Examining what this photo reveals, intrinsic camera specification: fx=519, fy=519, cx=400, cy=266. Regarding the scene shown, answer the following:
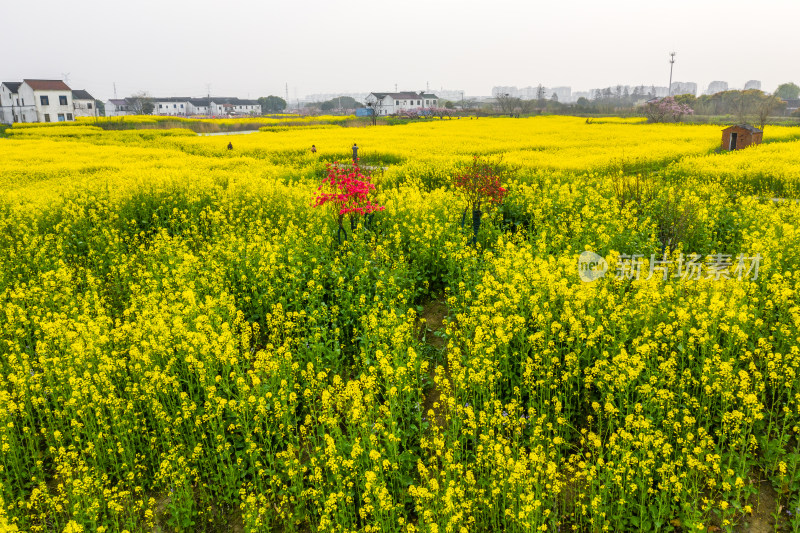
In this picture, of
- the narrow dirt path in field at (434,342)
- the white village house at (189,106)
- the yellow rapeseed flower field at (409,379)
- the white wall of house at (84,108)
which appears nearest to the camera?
the yellow rapeseed flower field at (409,379)

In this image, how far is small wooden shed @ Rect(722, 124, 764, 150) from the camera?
25.3 metres

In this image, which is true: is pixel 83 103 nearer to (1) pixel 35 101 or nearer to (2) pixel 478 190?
(1) pixel 35 101

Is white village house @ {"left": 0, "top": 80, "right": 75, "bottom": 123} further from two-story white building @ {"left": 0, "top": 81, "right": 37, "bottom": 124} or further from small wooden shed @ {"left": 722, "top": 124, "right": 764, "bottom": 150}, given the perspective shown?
small wooden shed @ {"left": 722, "top": 124, "right": 764, "bottom": 150}

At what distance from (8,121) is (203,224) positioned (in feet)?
301

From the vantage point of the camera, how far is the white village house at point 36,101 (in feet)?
254

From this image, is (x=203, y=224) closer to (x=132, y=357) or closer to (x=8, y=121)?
(x=132, y=357)

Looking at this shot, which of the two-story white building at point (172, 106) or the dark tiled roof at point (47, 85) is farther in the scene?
the two-story white building at point (172, 106)

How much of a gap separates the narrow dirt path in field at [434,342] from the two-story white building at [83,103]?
106m

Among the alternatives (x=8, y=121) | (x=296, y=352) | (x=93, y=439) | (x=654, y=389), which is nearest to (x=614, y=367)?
(x=654, y=389)

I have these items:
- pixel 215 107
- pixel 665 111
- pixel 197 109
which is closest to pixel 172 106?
pixel 197 109

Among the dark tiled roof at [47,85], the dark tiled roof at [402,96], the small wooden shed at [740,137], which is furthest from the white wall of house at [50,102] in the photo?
the small wooden shed at [740,137]

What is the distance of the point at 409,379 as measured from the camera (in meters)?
6.36

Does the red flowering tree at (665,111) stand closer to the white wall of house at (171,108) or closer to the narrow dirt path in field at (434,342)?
the narrow dirt path in field at (434,342)

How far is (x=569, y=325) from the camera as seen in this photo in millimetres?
6898
